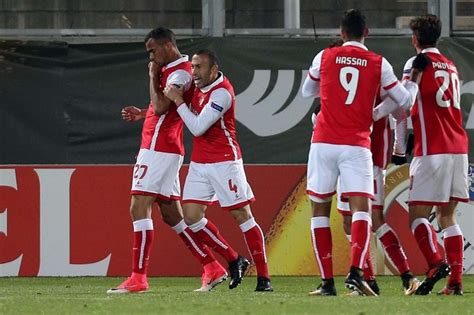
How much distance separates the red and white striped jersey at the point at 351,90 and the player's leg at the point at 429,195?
31.2 inches

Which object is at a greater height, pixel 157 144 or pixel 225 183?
pixel 157 144

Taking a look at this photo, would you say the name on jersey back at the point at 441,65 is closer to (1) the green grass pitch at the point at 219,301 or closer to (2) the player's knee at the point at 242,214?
(1) the green grass pitch at the point at 219,301

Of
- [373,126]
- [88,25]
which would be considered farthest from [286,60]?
[373,126]

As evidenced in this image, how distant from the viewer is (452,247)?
10.3 m

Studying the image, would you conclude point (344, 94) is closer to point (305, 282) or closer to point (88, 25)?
point (305, 282)

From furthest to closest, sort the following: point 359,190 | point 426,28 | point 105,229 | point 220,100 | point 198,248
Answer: point 105,229, point 198,248, point 220,100, point 426,28, point 359,190

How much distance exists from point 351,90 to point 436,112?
0.94 m

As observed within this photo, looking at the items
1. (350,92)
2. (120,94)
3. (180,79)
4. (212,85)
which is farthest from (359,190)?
(120,94)

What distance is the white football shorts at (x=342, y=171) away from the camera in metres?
9.66

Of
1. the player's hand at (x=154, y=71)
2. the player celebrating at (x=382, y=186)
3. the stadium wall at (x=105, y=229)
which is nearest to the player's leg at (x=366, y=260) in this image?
the player celebrating at (x=382, y=186)

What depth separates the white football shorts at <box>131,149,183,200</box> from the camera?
10867 millimetres

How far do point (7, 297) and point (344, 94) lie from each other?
2.76 metres

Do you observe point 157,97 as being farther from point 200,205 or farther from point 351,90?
point 351,90

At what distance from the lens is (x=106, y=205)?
13.9 meters
